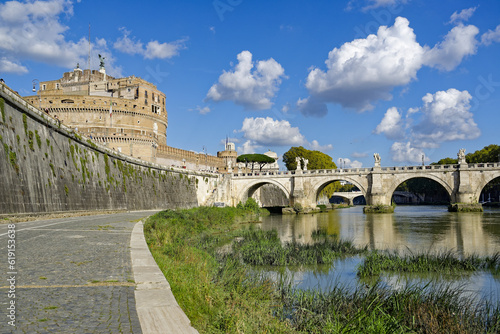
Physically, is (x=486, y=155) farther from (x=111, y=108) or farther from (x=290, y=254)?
(x=290, y=254)

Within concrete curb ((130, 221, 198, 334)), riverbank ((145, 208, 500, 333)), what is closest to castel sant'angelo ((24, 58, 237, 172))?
riverbank ((145, 208, 500, 333))

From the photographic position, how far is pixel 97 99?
66.9m

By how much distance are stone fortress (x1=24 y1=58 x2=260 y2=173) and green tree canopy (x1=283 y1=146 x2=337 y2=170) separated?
39.2 ft

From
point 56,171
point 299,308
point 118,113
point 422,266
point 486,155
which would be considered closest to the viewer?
point 299,308

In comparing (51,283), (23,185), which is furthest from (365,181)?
(51,283)

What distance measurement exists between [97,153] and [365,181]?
3727 cm

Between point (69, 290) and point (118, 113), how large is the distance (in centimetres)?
6695

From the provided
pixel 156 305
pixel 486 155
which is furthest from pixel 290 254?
pixel 486 155

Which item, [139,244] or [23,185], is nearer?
[139,244]

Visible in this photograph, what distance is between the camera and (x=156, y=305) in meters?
4.30

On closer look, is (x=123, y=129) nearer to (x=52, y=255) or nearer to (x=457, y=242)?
(x=457, y=242)

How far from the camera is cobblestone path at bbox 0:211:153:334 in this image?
376cm

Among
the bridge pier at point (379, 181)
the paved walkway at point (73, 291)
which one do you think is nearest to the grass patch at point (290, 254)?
the paved walkway at point (73, 291)

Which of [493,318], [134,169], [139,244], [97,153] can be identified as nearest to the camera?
[493,318]
